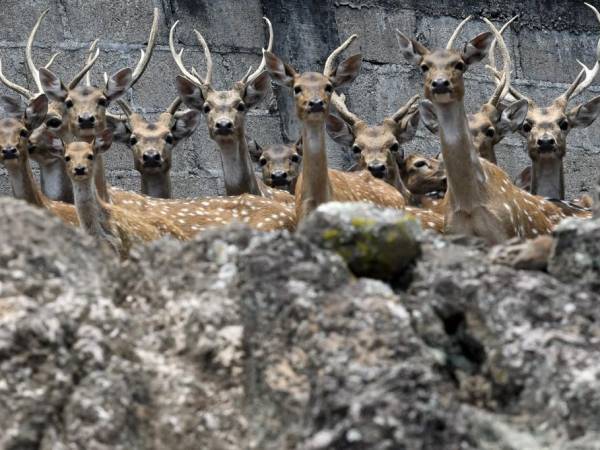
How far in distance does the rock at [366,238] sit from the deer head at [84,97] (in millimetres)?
7617

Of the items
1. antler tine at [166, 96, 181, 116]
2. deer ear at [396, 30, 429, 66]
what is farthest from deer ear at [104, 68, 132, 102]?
deer ear at [396, 30, 429, 66]

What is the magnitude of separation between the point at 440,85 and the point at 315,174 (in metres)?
0.91

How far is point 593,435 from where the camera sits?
3785mm

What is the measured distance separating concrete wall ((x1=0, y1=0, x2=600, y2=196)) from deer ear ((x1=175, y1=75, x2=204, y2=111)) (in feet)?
3.59

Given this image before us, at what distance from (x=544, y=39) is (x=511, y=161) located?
1.19m

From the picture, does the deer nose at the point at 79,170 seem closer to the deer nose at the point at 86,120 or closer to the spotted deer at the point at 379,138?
the deer nose at the point at 86,120

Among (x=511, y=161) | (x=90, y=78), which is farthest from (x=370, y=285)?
(x=511, y=161)

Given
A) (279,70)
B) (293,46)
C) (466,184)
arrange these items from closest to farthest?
(466,184), (279,70), (293,46)

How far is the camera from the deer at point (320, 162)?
1009cm

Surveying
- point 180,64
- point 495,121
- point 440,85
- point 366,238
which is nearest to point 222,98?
point 180,64

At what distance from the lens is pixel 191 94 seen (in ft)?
42.8

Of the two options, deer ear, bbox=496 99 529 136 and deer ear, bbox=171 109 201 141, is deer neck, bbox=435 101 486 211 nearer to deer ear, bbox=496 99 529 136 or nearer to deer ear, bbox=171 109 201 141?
deer ear, bbox=496 99 529 136

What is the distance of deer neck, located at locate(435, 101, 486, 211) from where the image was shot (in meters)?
9.49

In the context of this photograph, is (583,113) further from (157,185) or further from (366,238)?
(366,238)
